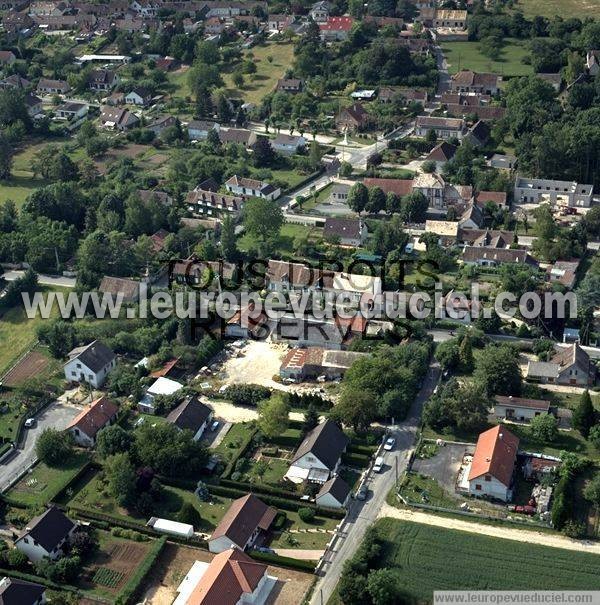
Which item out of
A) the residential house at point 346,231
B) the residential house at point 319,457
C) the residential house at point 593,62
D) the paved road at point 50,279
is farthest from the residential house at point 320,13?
the residential house at point 319,457

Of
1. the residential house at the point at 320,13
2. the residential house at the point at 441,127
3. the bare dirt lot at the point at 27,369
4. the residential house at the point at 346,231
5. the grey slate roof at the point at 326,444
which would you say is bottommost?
the bare dirt lot at the point at 27,369

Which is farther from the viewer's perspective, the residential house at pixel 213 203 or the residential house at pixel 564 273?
the residential house at pixel 213 203

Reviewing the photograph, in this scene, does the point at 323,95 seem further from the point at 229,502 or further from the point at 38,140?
the point at 229,502

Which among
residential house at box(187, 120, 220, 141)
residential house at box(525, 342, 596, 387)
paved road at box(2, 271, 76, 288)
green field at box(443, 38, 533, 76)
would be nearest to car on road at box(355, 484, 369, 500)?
residential house at box(525, 342, 596, 387)

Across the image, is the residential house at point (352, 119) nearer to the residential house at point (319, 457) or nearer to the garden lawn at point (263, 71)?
the garden lawn at point (263, 71)

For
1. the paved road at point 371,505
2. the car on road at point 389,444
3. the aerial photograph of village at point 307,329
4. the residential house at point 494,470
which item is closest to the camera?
the paved road at point 371,505

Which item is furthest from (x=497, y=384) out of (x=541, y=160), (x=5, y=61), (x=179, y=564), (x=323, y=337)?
(x=5, y=61)
